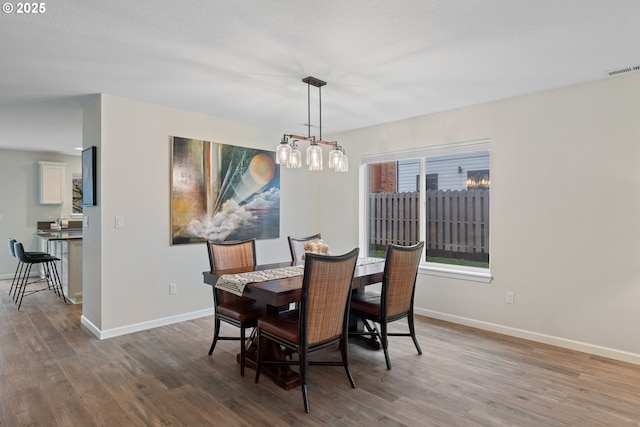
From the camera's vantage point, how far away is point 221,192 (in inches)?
172

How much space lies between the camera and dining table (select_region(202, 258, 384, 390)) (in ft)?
7.92

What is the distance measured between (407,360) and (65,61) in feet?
11.6

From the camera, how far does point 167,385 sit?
8.41ft

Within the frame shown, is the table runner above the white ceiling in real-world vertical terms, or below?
below

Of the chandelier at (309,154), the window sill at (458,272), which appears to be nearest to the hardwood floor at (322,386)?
the window sill at (458,272)

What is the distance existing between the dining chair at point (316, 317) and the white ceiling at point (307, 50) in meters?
1.43

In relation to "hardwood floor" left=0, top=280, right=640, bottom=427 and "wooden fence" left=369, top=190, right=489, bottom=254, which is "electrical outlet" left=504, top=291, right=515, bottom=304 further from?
"wooden fence" left=369, top=190, right=489, bottom=254

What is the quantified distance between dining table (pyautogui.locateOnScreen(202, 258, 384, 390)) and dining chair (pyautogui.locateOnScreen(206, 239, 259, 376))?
0.12 m

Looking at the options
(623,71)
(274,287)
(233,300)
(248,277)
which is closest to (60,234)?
(233,300)

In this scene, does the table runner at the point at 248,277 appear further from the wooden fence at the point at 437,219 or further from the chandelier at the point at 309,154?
the wooden fence at the point at 437,219

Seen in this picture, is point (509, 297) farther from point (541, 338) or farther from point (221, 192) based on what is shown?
point (221, 192)

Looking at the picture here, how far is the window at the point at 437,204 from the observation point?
3979 millimetres

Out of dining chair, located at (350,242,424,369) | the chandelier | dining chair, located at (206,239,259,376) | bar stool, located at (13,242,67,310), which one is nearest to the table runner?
dining chair, located at (206,239,259,376)

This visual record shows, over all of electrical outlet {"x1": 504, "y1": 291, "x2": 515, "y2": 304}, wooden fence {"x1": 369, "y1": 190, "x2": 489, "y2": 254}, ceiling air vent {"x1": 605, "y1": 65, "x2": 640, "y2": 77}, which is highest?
ceiling air vent {"x1": 605, "y1": 65, "x2": 640, "y2": 77}
